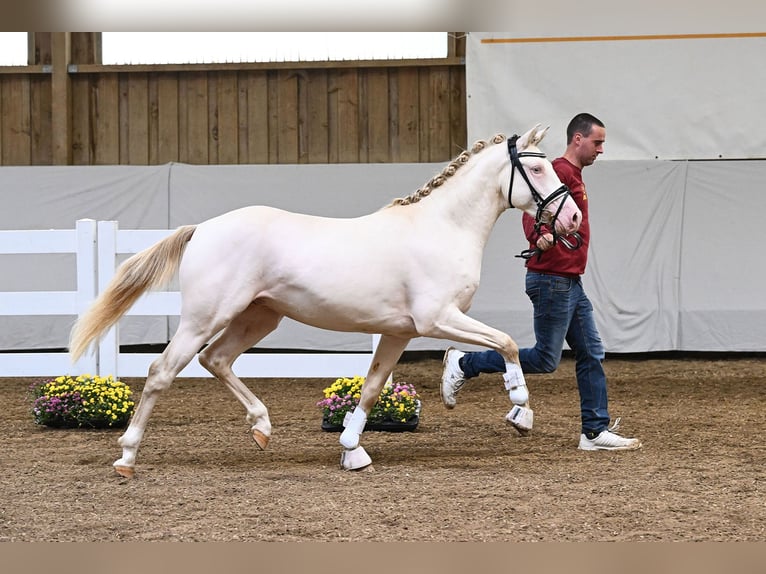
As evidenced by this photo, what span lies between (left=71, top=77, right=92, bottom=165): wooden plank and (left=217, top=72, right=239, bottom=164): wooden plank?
5.27 ft

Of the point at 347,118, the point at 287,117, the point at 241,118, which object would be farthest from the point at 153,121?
the point at 347,118

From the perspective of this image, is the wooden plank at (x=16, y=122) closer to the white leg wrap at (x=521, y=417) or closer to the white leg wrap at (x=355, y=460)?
the white leg wrap at (x=355, y=460)

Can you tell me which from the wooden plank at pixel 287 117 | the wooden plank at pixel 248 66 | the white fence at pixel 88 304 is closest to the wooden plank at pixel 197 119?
the wooden plank at pixel 248 66

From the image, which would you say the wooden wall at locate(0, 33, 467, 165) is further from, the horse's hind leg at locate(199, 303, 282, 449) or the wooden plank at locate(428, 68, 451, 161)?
the horse's hind leg at locate(199, 303, 282, 449)

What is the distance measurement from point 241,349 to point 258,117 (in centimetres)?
669

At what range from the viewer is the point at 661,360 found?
10.4 metres

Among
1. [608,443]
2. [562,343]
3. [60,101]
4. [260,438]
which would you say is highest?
[60,101]

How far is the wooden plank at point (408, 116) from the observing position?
1088 cm

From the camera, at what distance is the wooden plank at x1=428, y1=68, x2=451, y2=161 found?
10859mm

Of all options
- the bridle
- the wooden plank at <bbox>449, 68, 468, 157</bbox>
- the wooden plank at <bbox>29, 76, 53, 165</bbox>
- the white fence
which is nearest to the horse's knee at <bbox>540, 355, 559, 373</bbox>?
the bridle

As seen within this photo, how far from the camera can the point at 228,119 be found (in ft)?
36.2

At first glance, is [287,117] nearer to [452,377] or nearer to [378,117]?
[378,117]

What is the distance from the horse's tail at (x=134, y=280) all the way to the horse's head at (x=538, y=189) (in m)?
1.66

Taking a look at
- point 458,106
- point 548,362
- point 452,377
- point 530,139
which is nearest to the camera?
point 530,139
